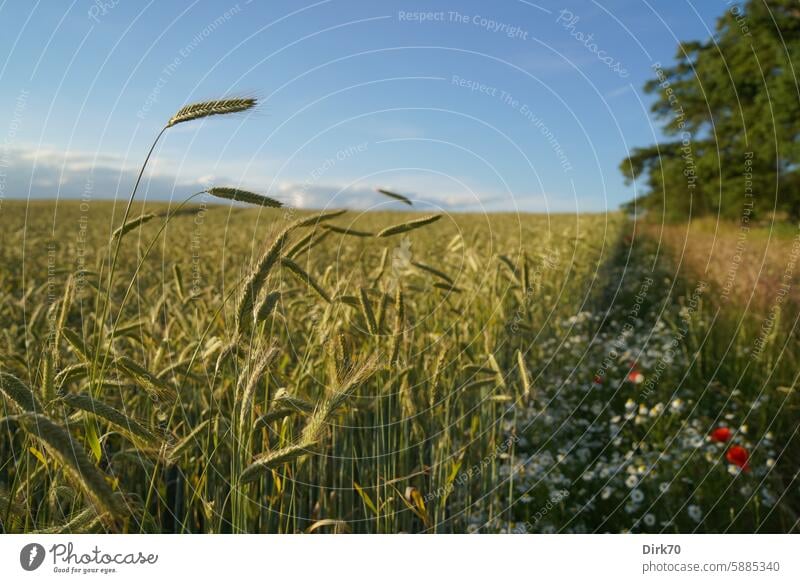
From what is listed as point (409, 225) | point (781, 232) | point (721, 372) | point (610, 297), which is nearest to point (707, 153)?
point (781, 232)

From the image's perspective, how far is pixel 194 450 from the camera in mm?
2420

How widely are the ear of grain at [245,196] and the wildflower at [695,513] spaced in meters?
2.56

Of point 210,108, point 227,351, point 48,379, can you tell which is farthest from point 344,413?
point 210,108

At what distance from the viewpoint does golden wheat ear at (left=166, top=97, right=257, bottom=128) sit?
5.15 feet

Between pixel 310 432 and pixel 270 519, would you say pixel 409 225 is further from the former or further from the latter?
pixel 270 519

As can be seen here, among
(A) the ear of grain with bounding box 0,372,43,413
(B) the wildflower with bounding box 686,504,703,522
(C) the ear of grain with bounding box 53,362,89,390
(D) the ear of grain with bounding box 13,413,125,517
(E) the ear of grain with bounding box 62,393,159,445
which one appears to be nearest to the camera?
(D) the ear of grain with bounding box 13,413,125,517

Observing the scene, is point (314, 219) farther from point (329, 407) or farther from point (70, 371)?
point (70, 371)

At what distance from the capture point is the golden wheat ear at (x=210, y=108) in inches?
61.8

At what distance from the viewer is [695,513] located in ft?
10.0

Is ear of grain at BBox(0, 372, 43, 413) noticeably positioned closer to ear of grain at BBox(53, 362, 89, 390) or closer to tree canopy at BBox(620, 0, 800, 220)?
ear of grain at BBox(53, 362, 89, 390)

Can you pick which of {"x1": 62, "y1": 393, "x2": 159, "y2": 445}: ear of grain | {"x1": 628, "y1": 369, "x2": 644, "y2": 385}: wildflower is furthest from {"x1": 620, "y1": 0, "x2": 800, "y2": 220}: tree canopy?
{"x1": 62, "y1": 393, "x2": 159, "y2": 445}: ear of grain

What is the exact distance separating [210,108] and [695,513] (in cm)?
289
